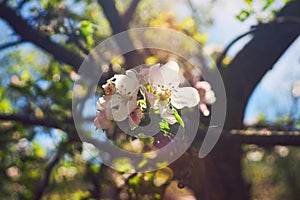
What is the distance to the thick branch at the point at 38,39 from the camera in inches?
102

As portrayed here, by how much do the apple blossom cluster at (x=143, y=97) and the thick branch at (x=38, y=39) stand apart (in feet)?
4.83

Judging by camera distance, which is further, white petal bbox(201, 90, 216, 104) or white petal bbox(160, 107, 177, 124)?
white petal bbox(201, 90, 216, 104)

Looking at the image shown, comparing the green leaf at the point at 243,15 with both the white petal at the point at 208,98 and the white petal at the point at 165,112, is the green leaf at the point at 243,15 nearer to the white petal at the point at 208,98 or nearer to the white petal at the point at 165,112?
the white petal at the point at 208,98

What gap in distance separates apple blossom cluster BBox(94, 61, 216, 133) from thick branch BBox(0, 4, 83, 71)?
147 cm

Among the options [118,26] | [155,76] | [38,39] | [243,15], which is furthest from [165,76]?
[38,39]

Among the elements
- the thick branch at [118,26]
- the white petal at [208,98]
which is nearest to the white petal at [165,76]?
the white petal at [208,98]

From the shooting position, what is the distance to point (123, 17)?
277 cm

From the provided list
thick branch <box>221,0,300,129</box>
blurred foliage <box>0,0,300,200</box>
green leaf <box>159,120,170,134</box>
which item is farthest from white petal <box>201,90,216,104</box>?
thick branch <box>221,0,300,129</box>

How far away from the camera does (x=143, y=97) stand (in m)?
1.15

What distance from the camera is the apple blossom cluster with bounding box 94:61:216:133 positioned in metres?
1.11

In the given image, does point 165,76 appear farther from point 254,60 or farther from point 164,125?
point 254,60

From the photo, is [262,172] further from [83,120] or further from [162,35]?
[83,120]

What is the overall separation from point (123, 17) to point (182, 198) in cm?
167

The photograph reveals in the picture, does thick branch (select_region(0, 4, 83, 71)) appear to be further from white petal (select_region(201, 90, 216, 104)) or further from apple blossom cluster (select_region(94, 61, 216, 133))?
apple blossom cluster (select_region(94, 61, 216, 133))
